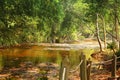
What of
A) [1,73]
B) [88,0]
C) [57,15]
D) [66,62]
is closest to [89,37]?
[88,0]

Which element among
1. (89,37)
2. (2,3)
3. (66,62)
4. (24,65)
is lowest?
(89,37)

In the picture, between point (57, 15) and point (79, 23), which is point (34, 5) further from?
point (79, 23)

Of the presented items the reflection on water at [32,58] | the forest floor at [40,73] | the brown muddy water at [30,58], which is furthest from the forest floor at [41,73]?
the reflection on water at [32,58]

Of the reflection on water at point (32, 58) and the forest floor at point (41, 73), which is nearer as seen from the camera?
the forest floor at point (41, 73)

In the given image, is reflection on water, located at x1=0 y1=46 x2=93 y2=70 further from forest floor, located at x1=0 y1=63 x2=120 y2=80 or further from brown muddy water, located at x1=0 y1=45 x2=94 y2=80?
forest floor, located at x1=0 y1=63 x2=120 y2=80

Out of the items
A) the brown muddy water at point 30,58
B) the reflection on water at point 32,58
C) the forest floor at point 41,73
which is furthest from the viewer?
the reflection on water at point 32,58

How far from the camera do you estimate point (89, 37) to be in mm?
91000

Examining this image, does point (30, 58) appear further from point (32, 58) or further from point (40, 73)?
point (40, 73)

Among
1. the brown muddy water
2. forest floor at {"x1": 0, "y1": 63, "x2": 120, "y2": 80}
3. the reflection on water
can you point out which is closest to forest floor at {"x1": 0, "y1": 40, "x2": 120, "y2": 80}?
forest floor at {"x1": 0, "y1": 63, "x2": 120, "y2": 80}

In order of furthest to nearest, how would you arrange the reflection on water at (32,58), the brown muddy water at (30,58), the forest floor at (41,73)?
the reflection on water at (32,58)
the brown muddy water at (30,58)
the forest floor at (41,73)

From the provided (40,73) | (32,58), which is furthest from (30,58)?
(40,73)

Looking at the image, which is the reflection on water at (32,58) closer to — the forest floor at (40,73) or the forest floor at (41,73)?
the forest floor at (40,73)

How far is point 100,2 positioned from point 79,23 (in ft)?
102

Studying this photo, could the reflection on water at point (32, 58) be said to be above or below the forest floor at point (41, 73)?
below
